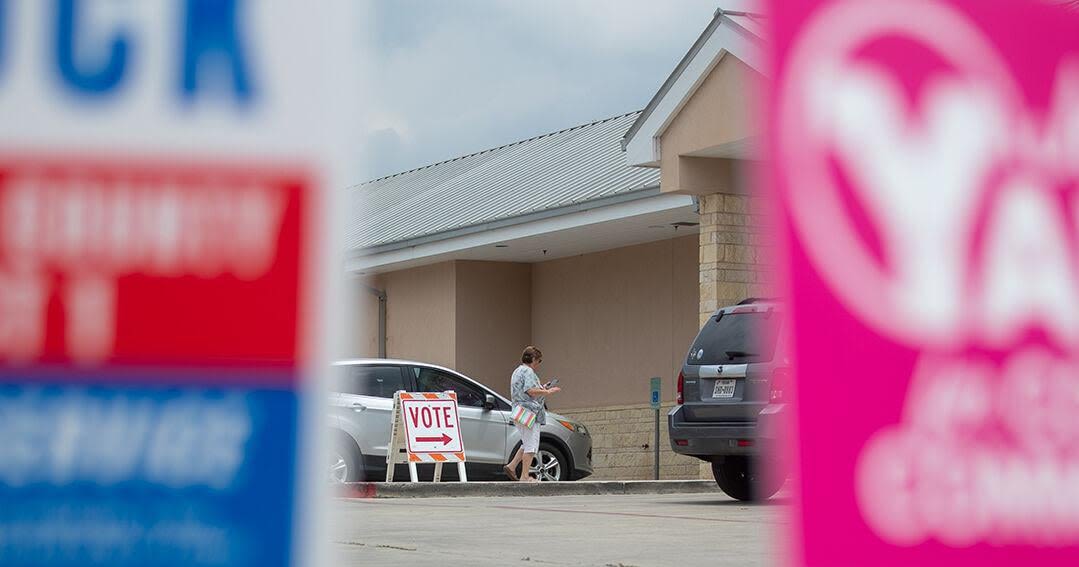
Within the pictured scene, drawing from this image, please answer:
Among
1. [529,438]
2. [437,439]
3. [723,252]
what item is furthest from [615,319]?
[437,439]

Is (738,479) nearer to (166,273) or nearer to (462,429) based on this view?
(462,429)

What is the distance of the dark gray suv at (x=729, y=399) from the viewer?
12195 mm

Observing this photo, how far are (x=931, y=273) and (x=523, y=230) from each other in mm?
20960

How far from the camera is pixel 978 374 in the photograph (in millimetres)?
2191

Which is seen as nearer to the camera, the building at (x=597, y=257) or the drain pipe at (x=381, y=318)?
the building at (x=597, y=257)

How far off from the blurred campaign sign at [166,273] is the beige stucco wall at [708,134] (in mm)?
15208

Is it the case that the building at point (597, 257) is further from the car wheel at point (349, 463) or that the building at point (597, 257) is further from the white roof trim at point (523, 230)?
the car wheel at point (349, 463)

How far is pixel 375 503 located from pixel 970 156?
11507 mm

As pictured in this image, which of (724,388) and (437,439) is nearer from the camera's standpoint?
(724,388)

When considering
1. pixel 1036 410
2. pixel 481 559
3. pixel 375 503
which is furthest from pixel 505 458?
pixel 1036 410

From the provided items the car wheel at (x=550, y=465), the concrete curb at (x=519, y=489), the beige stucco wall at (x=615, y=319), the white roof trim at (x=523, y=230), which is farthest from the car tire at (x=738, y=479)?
the beige stucco wall at (x=615, y=319)

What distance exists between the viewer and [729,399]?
12.5 metres

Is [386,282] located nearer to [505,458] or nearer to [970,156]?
[505,458]

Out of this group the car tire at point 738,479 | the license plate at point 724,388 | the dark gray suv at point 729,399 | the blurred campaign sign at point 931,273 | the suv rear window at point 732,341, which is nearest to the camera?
the blurred campaign sign at point 931,273
